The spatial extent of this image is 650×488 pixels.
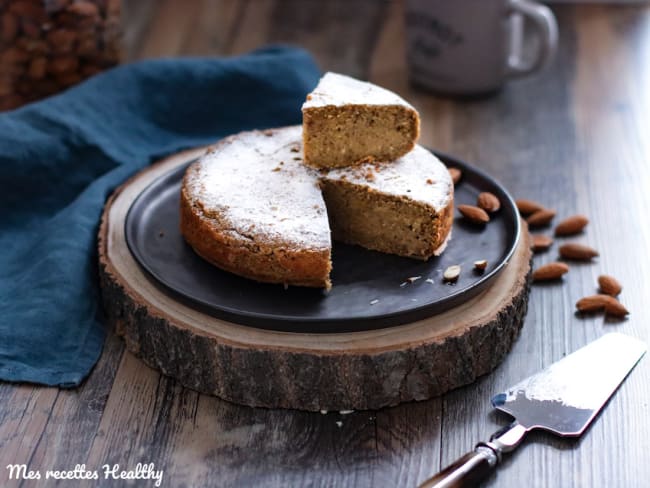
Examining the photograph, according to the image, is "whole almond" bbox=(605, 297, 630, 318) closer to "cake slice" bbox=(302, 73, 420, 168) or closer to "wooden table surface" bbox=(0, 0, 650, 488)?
"wooden table surface" bbox=(0, 0, 650, 488)

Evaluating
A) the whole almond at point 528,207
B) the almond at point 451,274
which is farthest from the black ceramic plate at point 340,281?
the whole almond at point 528,207

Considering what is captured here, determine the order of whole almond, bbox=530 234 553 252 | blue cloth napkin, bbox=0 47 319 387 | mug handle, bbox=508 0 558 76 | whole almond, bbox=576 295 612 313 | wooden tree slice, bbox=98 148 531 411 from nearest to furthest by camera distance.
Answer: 1. wooden tree slice, bbox=98 148 531 411
2. blue cloth napkin, bbox=0 47 319 387
3. whole almond, bbox=576 295 612 313
4. whole almond, bbox=530 234 553 252
5. mug handle, bbox=508 0 558 76

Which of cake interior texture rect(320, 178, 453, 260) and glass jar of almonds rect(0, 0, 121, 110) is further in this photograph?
glass jar of almonds rect(0, 0, 121, 110)

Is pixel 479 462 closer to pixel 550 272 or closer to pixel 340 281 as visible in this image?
pixel 340 281

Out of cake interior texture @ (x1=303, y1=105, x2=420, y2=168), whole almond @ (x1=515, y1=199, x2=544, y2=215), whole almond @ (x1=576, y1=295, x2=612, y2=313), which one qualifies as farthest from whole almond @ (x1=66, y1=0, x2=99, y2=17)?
whole almond @ (x1=576, y1=295, x2=612, y2=313)

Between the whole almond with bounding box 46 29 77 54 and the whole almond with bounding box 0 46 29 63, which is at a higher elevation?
the whole almond with bounding box 46 29 77 54

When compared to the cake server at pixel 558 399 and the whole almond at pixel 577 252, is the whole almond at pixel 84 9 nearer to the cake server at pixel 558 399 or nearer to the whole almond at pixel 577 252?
the whole almond at pixel 577 252

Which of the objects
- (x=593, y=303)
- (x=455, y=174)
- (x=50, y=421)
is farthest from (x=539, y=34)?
(x=50, y=421)
